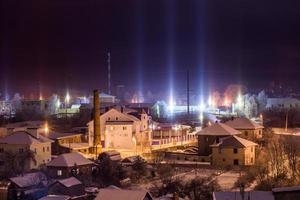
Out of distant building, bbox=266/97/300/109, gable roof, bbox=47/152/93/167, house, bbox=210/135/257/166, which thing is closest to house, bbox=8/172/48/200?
gable roof, bbox=47/152/93/167

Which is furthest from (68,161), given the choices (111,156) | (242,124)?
(242,124)

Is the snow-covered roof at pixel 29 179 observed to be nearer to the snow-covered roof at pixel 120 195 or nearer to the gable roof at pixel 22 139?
the gable roof at pixel 22 139

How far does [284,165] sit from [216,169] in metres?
3.10

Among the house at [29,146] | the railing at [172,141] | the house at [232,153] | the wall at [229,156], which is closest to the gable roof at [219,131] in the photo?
the house at [232,153]

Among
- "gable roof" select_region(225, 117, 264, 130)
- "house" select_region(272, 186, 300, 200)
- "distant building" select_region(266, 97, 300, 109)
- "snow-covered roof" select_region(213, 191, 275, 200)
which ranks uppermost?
"distant building" select_region(266, 97, 300, 109)

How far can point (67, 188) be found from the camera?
16891 millimetres

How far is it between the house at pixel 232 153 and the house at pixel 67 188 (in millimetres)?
7563

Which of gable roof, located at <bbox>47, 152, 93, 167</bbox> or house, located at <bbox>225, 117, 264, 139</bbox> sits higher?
house, located at <bbox>225, 117, 264, 139</bbox>

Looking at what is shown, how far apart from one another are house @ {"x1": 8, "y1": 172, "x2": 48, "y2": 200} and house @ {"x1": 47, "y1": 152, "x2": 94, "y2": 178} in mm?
1161

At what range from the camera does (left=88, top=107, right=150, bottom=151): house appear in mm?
27500

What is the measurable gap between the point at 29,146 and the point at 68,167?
3348 mm

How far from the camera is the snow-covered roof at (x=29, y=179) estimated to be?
59.0 ft

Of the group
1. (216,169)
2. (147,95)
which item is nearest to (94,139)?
(216,169)

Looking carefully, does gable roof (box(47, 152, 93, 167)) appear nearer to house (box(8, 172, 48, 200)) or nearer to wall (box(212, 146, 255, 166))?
house (box(8, 172, 48, 200))
